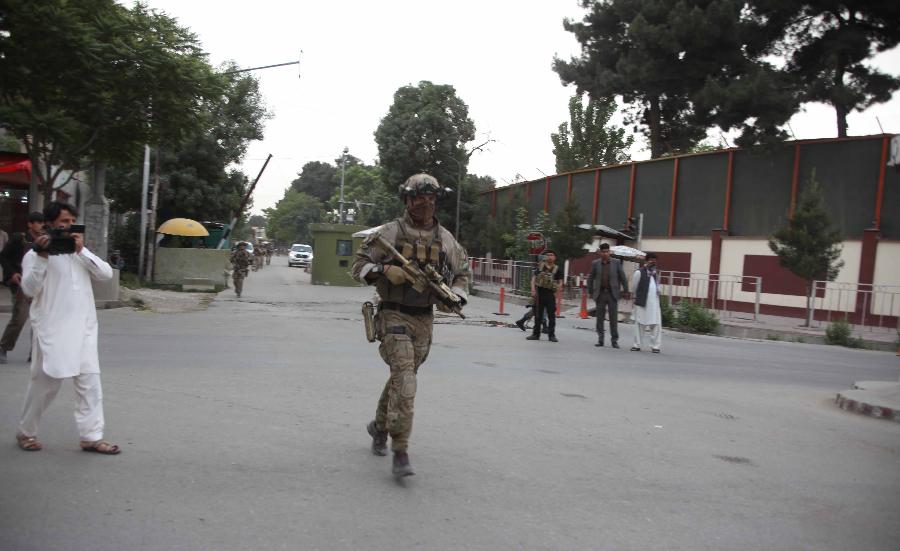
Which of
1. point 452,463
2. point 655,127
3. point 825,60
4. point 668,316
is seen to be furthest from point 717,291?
point 452,463

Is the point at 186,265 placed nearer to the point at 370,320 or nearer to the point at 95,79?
the point at 95,79

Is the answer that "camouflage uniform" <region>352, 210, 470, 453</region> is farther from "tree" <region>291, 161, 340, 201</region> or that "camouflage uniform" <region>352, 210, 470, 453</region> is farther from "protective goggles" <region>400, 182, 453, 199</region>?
"tree" <region>291, 161, 340, 201</region>

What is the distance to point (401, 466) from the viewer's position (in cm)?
500

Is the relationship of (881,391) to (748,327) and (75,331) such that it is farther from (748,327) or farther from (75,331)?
(748,327)

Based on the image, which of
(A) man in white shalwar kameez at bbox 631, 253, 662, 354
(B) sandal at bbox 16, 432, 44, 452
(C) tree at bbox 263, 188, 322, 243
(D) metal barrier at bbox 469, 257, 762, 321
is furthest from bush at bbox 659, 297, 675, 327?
(C) tree at bbox 263, 188, 322, 243

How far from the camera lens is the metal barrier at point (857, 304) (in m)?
20.2

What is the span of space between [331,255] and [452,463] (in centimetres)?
3197

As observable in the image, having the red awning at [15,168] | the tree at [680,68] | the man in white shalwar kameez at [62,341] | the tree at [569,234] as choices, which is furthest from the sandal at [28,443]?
the tree at [569,234]

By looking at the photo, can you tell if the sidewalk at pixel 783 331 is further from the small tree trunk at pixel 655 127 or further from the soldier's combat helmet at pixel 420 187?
the small tree trunk at pixel 655 127

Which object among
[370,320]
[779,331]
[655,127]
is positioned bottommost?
[779,331]

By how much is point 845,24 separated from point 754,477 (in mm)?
19518

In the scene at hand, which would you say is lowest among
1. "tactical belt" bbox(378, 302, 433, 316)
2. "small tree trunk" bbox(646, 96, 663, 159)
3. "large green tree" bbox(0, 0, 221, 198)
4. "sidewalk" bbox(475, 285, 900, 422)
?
"sidewalk" bbox(475, 285, 900, 422)

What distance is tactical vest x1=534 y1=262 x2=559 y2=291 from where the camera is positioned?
1413 centimetres

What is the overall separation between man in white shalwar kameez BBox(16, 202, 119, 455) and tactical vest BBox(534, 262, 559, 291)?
379 inches
